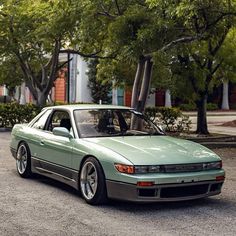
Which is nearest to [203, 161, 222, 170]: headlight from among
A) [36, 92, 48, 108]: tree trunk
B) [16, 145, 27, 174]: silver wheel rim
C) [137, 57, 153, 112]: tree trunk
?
[16, 145, 27, 174]: silver wheel rim

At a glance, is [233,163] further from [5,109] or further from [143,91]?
[5,109]

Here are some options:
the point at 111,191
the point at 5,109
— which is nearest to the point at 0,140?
the point at 5,109

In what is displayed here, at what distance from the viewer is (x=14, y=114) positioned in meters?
20.3

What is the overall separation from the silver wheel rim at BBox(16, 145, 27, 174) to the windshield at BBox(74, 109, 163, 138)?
158cm

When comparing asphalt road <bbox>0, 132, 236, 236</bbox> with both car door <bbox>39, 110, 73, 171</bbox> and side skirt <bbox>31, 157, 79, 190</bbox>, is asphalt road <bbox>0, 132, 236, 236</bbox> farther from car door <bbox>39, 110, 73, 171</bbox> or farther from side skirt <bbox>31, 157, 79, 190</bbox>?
car door <bbox>39, 110, 73, 171</bbox>

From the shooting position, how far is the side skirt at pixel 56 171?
7.54 m

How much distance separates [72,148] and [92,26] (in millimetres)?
7350

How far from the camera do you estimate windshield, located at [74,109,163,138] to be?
26.1 feet

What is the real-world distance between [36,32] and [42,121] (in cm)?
864

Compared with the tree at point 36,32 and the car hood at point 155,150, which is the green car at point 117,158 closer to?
the car hood at point 155,150

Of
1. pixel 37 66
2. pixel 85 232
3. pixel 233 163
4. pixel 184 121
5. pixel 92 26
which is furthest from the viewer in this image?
pixel 37 66

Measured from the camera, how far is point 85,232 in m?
5.76

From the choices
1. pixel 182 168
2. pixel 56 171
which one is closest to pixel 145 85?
pixel 56 171

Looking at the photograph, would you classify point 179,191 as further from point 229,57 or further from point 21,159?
point 229,57
